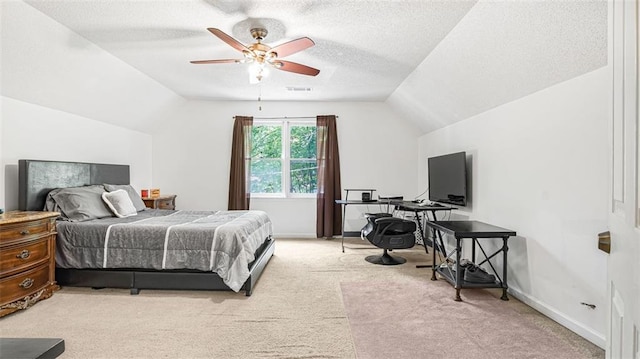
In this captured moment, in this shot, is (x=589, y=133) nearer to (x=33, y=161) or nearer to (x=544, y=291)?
(x=544, y=291)

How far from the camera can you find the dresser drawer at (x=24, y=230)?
2.70 m

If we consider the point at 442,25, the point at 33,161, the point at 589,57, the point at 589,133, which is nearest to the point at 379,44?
the point at 442,25

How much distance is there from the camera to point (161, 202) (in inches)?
215

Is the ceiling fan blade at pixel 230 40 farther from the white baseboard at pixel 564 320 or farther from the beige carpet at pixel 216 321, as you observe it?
the white baseboard at pixel 564 320

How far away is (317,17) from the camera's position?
2877 mm

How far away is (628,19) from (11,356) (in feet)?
5.97

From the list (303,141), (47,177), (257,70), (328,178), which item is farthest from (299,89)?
(47,177)

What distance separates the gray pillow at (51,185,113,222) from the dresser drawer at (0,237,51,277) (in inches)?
17.6

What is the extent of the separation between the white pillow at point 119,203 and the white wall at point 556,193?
436 centimetres

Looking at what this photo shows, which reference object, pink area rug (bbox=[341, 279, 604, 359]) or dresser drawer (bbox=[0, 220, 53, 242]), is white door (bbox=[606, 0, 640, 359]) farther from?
dresser drawer (bbox=[0, 220, 53, 242])

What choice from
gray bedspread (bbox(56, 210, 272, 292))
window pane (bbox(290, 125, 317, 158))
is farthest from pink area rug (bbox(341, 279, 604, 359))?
window pane (bbox(290, 125, 317, 158))

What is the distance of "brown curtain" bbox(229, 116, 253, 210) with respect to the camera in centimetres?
593

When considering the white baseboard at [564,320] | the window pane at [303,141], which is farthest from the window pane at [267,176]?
the white baseboard at [564,320]

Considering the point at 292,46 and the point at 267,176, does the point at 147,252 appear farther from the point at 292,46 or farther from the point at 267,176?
the point at 267,176
